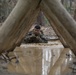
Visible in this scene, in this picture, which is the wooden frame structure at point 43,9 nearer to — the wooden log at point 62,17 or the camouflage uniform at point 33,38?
the wooden log at point 62,17

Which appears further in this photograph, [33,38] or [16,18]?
[33,38]

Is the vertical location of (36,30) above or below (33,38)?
above

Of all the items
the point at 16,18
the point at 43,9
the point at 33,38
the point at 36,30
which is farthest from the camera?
the point at 33,38

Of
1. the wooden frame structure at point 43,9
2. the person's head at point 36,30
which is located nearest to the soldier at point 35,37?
the person's head at point 36,30

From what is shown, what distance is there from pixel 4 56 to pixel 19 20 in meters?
2.18

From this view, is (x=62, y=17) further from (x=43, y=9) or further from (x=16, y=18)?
(x=16, y=18)

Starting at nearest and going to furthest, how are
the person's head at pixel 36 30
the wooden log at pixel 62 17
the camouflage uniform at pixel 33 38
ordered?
the wooden log at pixel 62 17
the person's head at pixel 36 30
the camouflage uniform at pixel 33 38

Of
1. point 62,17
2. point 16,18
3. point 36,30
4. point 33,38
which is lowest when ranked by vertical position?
point 33,38

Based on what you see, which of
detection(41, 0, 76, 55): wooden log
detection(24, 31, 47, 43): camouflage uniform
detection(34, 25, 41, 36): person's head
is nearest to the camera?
detection(41, 0, 76, 55): wooden log

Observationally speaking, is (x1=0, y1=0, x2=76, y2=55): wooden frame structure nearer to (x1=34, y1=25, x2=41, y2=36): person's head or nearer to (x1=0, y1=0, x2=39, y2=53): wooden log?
(x1=0, y1=0, x2=39, y2=53): wooden log

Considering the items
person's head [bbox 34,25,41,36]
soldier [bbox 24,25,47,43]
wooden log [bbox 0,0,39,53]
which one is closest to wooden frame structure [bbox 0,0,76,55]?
wooden log [bbox 0,0,39,53]

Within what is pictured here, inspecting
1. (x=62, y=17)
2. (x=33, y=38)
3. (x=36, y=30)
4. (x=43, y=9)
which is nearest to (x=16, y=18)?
(x=43, y=9)

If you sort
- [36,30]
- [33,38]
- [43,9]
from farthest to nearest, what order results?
[33,38], [36,30], [43,9]

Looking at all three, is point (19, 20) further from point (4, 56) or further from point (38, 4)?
point (4, 56)
